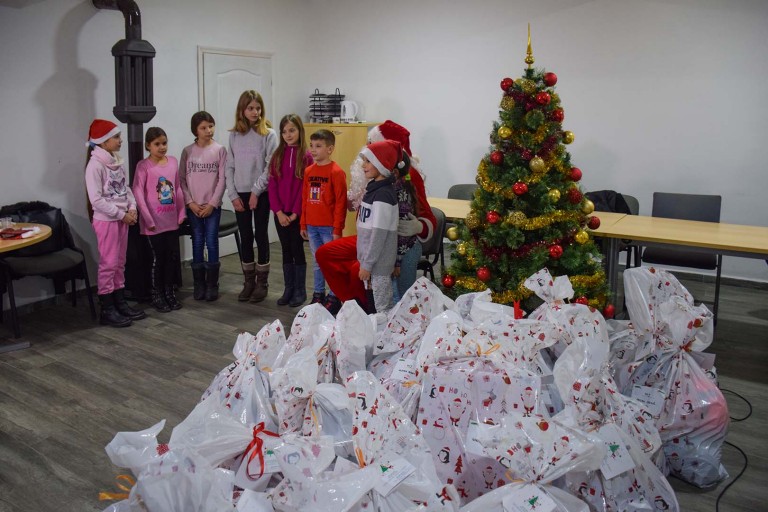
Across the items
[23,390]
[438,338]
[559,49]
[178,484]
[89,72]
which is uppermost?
[559,49]

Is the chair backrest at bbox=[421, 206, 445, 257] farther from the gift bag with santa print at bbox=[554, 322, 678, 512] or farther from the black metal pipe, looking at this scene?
the black metal pipe

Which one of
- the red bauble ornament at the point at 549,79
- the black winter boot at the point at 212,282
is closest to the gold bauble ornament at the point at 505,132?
the red bauble ornament at the point at 549,79

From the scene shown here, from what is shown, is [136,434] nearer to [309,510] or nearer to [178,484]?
[178,484]

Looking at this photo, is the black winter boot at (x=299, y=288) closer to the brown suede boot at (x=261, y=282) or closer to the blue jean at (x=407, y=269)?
the brown suede boot at (x=261, y=282)

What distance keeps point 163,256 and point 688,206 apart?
12.1ft

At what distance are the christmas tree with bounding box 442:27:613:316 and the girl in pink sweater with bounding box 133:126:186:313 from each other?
2122mm

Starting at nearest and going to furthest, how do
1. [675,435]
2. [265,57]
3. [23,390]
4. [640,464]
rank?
[640,464] < [675,435] < [23,390] < [265,57]

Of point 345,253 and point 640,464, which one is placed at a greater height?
point 345,253

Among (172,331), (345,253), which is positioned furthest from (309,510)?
(172,331)

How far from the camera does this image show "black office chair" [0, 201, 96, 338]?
4086 mm

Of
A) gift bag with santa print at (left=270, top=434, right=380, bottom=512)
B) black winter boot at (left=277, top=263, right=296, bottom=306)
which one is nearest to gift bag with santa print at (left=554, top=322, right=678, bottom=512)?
gift bag with santa print at (left=270, top=434, right=380, bottom=512)

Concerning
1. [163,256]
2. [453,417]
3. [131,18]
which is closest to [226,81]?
[131,18]

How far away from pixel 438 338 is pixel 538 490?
634 mm

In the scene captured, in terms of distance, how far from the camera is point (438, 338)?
7.23ft
